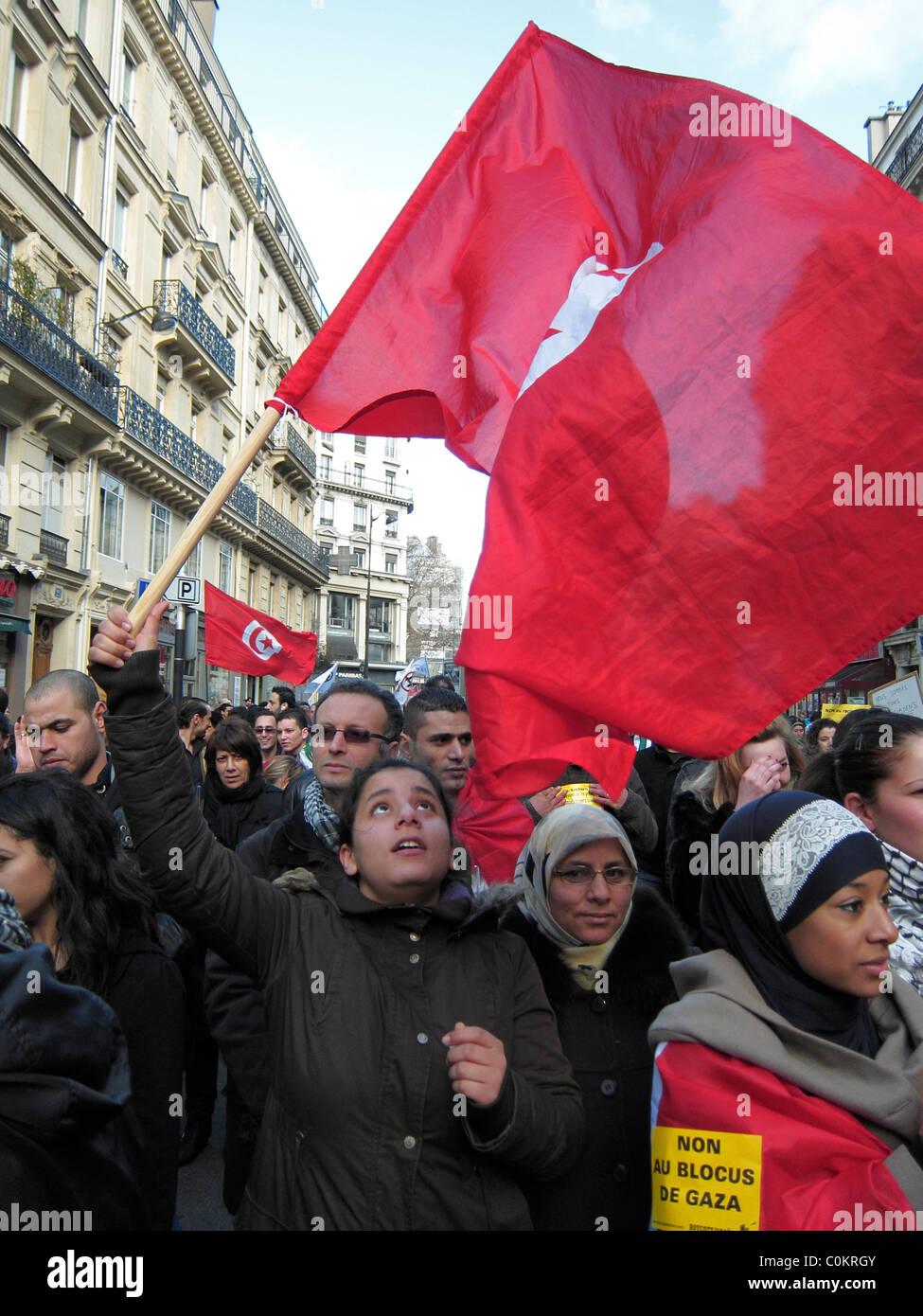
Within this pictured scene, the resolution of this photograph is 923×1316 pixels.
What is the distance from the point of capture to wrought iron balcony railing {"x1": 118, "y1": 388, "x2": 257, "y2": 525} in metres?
22.4

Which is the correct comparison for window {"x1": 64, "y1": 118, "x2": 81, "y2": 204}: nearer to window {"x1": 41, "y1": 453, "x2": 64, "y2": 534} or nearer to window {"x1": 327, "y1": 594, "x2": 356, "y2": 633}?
window {"x1": 41, "y1": 453, "x2": 64, "y2": 534}

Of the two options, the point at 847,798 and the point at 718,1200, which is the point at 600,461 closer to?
the point at 847,798

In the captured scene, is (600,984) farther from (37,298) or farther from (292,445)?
(292,445)

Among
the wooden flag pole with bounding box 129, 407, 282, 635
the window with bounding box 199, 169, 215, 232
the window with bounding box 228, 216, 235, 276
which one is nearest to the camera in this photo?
the wooden flag pole with bounding box 129, 407, 282, 635

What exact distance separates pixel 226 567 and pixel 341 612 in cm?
3303

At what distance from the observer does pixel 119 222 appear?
2330cm

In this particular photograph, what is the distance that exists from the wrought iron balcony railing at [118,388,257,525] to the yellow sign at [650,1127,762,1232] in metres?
18.6

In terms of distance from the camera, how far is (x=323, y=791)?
3.29m

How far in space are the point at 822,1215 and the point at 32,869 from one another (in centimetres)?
181

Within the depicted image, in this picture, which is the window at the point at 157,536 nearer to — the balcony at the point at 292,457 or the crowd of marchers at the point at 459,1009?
the balcony at the point at 292,457

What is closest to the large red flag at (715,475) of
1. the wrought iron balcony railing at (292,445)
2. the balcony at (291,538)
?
the balcony at (291,538)

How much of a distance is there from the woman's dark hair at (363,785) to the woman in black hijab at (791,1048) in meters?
0.68

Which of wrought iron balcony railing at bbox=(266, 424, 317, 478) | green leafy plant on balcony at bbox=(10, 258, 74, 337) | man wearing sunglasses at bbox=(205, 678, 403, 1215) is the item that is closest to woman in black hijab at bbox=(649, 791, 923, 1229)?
man wearing sunglasses at bbox=(205, 678, 403, 1215)

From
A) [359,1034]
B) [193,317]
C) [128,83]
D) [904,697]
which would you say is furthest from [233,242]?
[359,1034]
